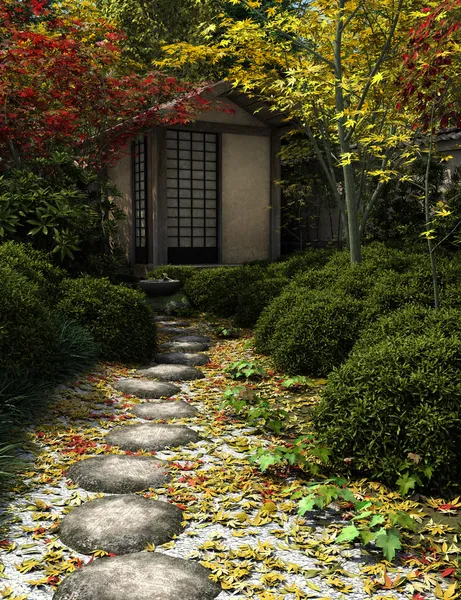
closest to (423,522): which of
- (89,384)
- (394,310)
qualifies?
(394,310)

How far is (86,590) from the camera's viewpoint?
7.98 feet

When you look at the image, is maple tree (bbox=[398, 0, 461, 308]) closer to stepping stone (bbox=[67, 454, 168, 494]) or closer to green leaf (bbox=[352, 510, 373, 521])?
green leaf (bbox=[352, 510, 373, 521])

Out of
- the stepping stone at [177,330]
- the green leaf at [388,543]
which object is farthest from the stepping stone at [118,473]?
the stepping stone at [177,330]

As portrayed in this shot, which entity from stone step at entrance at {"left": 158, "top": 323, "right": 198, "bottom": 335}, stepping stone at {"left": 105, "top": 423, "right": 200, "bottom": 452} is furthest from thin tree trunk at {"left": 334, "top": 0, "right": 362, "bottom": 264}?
stepping stone at {"left": 105, "top": 423, "right": 200, "bottom": 452}

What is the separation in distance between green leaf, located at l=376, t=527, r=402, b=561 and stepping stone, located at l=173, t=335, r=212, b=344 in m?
5.20

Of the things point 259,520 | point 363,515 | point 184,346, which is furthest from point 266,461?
point 184,346

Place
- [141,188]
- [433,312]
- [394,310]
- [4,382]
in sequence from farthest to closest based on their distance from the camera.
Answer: [141,188] < [394,310] < [433,312] < [4,382]

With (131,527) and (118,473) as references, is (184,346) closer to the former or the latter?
(118,473)

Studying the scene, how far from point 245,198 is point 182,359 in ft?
22.7

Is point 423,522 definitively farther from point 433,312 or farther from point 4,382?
point 4,382

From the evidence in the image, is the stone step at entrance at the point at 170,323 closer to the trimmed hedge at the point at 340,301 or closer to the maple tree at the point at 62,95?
the trimmed hedge at the point at 340,301

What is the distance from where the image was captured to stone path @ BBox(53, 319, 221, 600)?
246cm

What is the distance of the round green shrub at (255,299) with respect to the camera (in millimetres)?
8477

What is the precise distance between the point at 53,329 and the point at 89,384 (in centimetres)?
64
